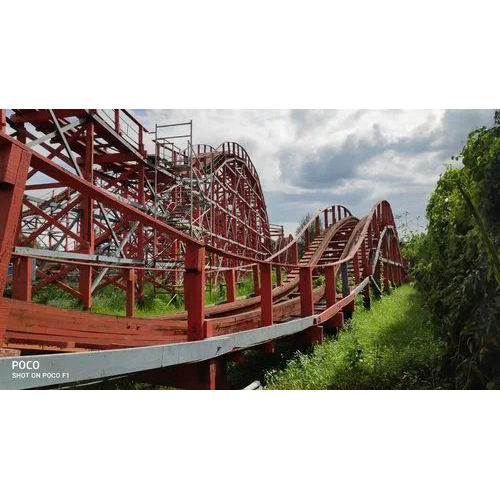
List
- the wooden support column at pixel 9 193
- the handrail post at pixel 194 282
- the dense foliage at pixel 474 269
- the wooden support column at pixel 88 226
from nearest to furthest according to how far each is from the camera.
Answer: the wooden support column at pixel 9 193 < the dense foliage at pixel 474 269 < the handrail post at pixel 194 282 < the wooden support column at pixel 88 226

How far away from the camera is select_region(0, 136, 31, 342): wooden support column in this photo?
4.97 feet

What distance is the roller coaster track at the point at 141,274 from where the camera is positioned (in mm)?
1872

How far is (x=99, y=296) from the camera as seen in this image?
7.53 meters

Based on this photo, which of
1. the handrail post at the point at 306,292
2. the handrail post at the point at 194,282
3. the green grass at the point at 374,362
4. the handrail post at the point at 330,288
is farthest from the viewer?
the handrail post at the point at 330,288


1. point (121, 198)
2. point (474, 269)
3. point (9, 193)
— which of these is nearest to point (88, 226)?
point (121, 198)

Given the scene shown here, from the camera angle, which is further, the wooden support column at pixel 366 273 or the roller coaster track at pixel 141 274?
the wooden support column at pixel 366 273

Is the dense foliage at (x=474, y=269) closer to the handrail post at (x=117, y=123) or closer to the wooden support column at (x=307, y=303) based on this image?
the wooden support column at (x=307, y=303)

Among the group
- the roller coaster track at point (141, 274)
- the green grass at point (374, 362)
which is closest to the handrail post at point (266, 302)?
the roller coaster track at point (141, 274)

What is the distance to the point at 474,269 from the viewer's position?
2.80m

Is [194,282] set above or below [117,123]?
below

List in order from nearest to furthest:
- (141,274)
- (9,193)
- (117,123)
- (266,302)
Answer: (9,193)
(266,302)
(117,123)
(141,274)

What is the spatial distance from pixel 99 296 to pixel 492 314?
646 cm

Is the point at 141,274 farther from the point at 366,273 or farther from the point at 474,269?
the point at 474,269

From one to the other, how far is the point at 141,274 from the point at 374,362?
5.23 meters
